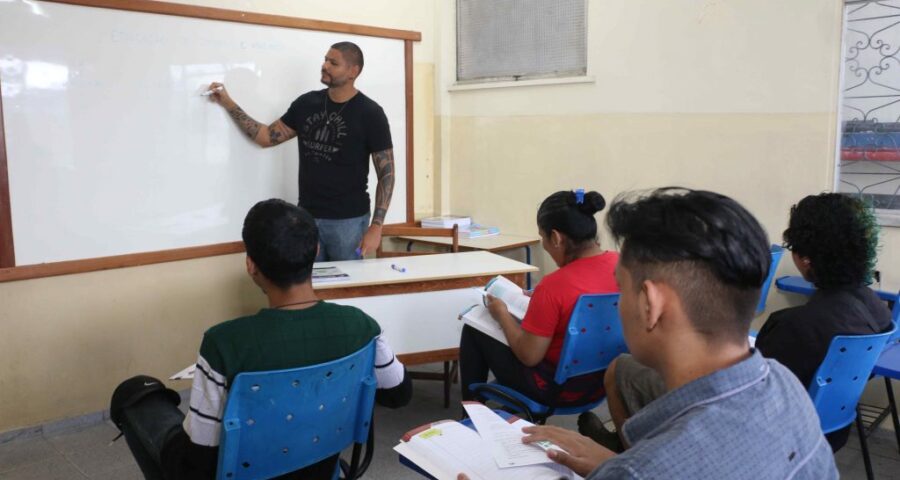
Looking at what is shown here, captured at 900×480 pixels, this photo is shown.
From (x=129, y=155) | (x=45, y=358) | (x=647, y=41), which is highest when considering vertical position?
(x=647, y=41)

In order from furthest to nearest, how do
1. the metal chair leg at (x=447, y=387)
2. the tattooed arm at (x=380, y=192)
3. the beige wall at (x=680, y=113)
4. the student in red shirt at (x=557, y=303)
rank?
the tattooed arm at (x=380, y=192)
the metal chair leg at (x=447, y=387)
the beige wall at (x=680, y=113)
the student in red shirt at (x=557, y=303)

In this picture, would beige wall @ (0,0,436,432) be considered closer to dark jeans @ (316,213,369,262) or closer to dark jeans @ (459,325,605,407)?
dark jeans @ (316,213,369,262)

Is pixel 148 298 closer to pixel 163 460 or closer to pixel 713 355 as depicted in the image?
pixel 163 460

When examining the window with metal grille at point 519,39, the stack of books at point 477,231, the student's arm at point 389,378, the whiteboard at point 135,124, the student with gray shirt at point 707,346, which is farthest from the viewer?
the stack of books at point 477,231

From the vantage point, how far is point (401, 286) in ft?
9.50

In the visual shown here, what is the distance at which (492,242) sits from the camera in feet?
14.2

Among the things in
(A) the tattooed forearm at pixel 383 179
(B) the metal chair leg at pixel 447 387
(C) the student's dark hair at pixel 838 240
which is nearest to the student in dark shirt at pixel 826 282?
(C) the student's dark hair at pixel 838 240

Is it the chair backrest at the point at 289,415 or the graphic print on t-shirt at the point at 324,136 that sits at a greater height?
the graphic print on t-shirt at the point at 324,136

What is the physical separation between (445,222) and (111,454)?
7.45 feet

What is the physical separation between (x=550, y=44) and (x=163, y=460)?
3.37 m

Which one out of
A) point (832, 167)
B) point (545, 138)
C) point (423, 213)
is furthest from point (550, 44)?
point (832, 167)

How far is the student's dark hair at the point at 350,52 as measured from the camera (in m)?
3.59

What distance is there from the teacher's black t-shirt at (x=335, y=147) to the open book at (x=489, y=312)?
1.34 metres

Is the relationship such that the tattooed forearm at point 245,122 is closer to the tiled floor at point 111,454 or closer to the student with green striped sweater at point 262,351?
the tiled floor at point 111,454
